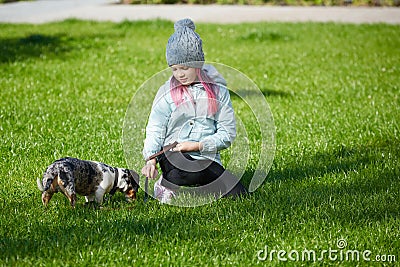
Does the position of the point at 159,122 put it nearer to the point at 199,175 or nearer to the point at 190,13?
the point at 199,175

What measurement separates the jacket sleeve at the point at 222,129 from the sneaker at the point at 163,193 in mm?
382

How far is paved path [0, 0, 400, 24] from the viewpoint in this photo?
16031mm

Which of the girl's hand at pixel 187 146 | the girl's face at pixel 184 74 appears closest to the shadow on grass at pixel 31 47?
the girl's face at pixel 184 74

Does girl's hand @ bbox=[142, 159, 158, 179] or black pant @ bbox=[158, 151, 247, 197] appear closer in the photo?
girl's hand @ bbox=[142, 159, 158, 179]

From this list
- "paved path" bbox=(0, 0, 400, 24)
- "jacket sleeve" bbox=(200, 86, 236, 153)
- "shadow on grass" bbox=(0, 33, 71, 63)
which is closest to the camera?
"jacket sleeve" bbox=(200, 86, 236, 153)

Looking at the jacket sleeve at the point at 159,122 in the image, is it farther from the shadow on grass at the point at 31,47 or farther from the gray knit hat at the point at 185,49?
the shadow on grass at the point at 31,47

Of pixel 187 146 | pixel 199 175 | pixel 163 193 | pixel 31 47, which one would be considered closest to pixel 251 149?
pixel 199 175

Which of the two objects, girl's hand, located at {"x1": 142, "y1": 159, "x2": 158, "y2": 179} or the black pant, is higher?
girl's hand, located at {"x1": 142, "y1": 159, "x2": 158, "y2": 179}

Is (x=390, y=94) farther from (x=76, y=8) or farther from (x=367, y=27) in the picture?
(x=76, y=8)

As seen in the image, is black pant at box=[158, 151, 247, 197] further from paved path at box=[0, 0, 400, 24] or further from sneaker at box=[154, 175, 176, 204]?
paved path at box=[0, 0, 400, 24]

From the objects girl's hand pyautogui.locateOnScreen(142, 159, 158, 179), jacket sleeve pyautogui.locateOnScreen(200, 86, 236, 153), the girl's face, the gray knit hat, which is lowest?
Result: girl's hand pyautogui.locateOnScreen(142, 159, 158, 179)

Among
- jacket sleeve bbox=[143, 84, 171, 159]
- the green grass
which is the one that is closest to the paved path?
the green grass

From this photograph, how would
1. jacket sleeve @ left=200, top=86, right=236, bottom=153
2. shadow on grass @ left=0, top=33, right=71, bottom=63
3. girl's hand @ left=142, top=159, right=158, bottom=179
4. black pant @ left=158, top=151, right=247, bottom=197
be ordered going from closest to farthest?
girl's hand @ left=142, top=159, right=158, bottom=179
jacket sleeve @ left=200, top=86, right=236, bottom=153
black pant @ left=158, top=151, right=247, bottom=197
shadow on grass @ left=0, top=33, right=71, bottom=63

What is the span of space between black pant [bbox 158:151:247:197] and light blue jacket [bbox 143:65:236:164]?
0.23ft
